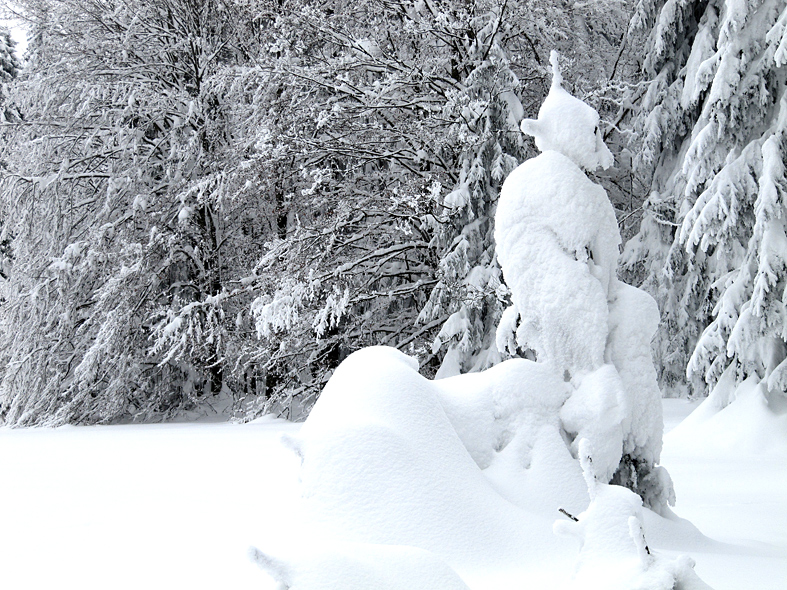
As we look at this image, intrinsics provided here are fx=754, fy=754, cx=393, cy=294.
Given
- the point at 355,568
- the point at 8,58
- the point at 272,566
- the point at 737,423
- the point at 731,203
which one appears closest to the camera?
the point at 272,566

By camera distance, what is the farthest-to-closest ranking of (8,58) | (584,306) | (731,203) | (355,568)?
(8,58) → (731,203) → (584,306) → (355,568)

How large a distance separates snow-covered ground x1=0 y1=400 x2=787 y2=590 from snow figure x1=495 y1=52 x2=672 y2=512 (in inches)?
29.3

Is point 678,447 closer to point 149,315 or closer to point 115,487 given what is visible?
point 115,487

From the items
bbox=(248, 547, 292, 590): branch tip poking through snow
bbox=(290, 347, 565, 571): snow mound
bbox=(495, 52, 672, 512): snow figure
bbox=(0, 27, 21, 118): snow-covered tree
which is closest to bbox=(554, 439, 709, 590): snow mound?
bbox=(248, 547, 292, 590): branch tip poking through snow

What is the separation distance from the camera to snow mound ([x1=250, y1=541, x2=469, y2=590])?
2.12 meters

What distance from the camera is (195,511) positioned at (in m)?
5.43

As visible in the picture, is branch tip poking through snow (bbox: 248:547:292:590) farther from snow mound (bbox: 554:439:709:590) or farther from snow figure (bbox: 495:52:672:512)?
snow figure (bbox: 495:52:672:512)

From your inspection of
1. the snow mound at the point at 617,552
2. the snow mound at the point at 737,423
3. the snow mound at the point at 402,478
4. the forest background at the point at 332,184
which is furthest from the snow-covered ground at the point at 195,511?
the forest background at the point at 332,184

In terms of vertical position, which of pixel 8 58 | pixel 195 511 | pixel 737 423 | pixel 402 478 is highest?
pixel 8 58

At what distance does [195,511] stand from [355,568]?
11.6 feet

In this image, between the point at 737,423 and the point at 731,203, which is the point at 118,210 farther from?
the point at 737,423

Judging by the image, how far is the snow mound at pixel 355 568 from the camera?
212cm

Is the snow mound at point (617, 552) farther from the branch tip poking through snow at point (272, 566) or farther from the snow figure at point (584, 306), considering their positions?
the snow figure at point (584, 306)

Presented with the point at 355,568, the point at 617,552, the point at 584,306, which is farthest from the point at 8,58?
the point at 617,552
